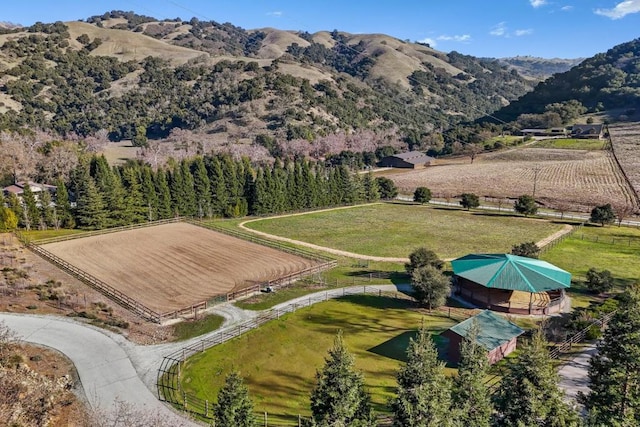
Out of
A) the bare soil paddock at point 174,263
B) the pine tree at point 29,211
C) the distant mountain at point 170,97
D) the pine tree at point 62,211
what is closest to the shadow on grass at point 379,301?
the bare soil paddock at point 174,263

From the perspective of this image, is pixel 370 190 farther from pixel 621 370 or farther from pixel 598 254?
pixel 621 370

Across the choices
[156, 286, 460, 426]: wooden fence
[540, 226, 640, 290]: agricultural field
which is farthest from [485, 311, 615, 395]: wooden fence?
[540, 226, 640, 290]: agricultural field

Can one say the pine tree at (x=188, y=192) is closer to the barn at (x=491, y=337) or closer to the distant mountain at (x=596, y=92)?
the barn at (x=491, y=337)

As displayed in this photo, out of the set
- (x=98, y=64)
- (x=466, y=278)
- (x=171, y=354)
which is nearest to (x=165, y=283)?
(x=171, y=354)

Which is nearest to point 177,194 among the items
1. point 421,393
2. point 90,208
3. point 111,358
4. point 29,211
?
point 90,208

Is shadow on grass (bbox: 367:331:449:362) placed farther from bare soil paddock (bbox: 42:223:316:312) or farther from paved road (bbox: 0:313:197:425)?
bare soil paddock (bbox: 42:223:316:312)

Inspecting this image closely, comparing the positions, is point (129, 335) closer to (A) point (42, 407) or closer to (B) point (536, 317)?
(A) point (42, 407)
